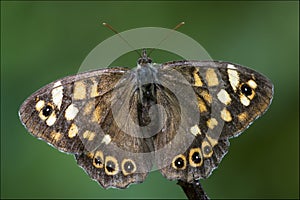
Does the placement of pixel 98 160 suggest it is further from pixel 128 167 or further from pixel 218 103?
pixel 218 103

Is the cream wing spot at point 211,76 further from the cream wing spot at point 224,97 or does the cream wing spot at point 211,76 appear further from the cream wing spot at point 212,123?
the cream wing spot at point 212,123

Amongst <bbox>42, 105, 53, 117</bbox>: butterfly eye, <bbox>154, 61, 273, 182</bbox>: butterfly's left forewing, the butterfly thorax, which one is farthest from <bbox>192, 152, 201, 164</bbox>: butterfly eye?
<bbox>42, 105, 53, 117</bbox>: butterfly eye

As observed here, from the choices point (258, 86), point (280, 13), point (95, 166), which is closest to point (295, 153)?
point (280, 13)

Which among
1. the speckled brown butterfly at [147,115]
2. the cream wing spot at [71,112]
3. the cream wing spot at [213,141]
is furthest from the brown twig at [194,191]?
the cream wing spot at [71,112]

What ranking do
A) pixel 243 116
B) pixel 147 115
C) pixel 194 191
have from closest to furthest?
1. pixel 194 191
2. pixel 243 116
3. pixel 147 115

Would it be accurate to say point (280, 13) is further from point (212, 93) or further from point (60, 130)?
point (60, 130)

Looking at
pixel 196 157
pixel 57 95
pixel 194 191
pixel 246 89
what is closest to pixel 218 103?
pixel 246 89
